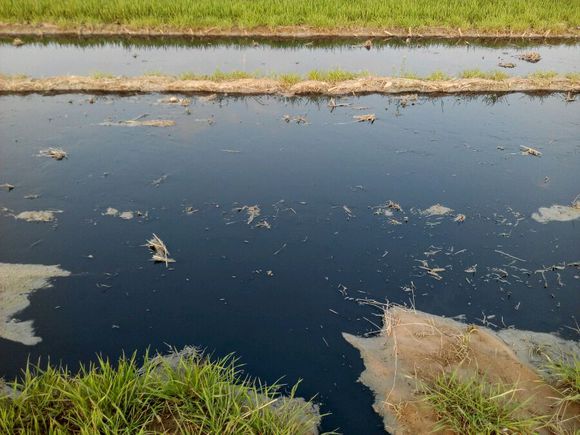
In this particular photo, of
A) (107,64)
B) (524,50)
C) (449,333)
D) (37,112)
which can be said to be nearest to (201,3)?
(107,64)

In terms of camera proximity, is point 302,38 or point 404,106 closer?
point 404,106

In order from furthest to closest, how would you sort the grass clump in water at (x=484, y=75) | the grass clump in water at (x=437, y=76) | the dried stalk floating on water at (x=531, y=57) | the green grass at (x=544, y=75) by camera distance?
the dried stalk floating on water at (x=531, y=57), the green grass at (x=544, y=75), the grass clump in water at (x=484, y=75), the grass clump in water at (x=437, y=76)

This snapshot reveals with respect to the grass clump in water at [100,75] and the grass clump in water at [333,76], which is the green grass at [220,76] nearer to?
the grass clump in water at [333,76]

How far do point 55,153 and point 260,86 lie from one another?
198 inches

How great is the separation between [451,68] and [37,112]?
35.1 ft

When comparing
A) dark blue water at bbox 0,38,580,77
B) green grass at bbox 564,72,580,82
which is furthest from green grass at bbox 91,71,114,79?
green grass at bbox 564,72,580,82

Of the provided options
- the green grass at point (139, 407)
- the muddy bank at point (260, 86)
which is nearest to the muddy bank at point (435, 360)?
the green grass at point (139, 407)

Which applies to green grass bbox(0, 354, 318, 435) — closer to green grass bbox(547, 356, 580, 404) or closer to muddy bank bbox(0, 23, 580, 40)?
green grass bbox(547, 356, 580, 404)

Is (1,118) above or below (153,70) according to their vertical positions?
below

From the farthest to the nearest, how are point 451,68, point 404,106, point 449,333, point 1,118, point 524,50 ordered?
1. point 524,50
2. point 451,68
3. point 404,106
4. point 1,118
5. point 449,333

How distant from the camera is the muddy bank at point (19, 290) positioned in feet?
15.0

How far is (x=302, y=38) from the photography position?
15453 mm

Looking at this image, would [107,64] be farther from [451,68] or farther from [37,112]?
[451,68]

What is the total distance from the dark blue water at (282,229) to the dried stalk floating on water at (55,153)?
158mm
